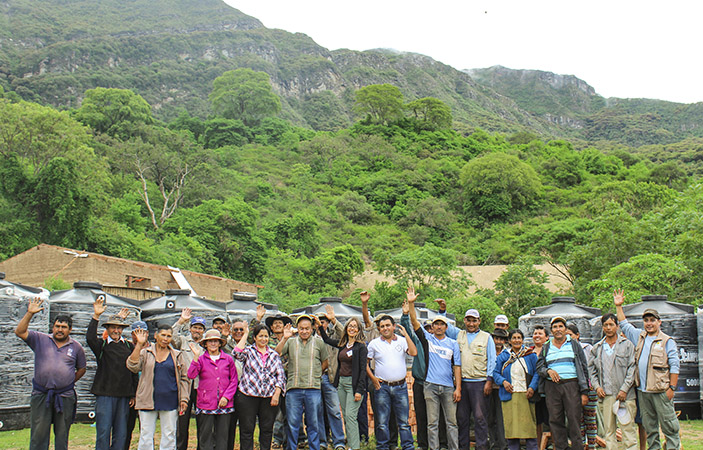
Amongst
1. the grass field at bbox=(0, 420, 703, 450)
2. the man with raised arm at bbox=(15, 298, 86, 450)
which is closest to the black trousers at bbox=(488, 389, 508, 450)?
the grass field at bbox=(0, 420, 703, 450)

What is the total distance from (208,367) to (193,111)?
93331mm

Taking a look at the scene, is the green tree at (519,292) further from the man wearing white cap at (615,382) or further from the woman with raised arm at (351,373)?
the woman with raised arm at (351,373)

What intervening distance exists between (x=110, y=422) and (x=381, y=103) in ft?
214

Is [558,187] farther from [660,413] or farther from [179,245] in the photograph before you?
[660,413]

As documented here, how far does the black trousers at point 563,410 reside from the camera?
6787mm

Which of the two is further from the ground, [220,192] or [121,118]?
[121,118]

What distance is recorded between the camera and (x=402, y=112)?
71000 millimetres

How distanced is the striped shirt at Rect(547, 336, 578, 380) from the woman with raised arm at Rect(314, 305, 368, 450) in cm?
209

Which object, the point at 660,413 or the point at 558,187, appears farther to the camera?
the point at 558,187

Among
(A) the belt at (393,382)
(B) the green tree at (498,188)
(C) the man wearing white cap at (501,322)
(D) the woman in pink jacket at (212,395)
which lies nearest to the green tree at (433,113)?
(B) the green tree at (498,188)

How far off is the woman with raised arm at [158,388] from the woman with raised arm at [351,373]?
6.05ft

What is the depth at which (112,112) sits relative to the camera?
5344 cm

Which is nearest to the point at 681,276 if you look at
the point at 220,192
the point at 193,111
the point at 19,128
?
the point at 19,128

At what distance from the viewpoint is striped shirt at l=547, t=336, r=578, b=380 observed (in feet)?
22.5
